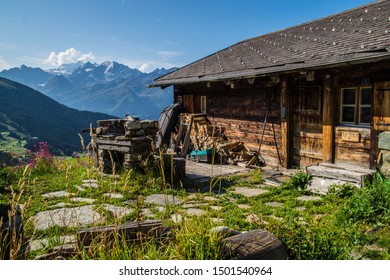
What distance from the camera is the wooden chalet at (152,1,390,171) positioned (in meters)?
6.68

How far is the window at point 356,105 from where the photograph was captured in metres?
7.05

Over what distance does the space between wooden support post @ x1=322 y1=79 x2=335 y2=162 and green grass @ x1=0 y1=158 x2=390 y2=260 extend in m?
1.43

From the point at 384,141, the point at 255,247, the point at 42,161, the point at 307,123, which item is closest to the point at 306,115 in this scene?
the point at 307,123

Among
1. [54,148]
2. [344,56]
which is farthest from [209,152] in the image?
[54,148]

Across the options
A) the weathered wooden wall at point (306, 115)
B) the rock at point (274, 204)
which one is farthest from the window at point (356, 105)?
the rock at point (274, 204)

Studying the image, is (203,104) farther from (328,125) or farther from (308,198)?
(308,198)

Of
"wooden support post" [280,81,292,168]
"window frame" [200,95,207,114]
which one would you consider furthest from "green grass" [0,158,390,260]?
"window frame" [200,95,207,114]

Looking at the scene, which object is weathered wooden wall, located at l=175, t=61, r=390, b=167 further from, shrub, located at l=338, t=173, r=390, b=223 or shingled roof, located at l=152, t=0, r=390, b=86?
shrub, located at l=338, t=173, r=390, b=223

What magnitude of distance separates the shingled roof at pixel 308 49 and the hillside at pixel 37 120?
78.8 meters

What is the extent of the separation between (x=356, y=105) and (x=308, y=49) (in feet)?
7.09

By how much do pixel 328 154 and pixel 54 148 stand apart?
8673cm

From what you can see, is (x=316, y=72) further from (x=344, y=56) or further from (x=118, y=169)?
(x=118, y=169)

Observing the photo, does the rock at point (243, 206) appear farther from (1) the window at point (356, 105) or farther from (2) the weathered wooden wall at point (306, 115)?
(1) the window at point (356, 105)

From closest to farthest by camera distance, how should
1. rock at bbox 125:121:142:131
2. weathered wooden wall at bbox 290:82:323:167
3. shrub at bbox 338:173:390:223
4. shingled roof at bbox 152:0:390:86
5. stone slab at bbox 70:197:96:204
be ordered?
shrub at bbox 338:173:390:223 → stone slab at bbox 70:197:96:204 → shingled roof at bbox 152:0:390:86 → rock at bbox 125:121:142:131 → weathered wooden wall at bbox 290:82:323:167
